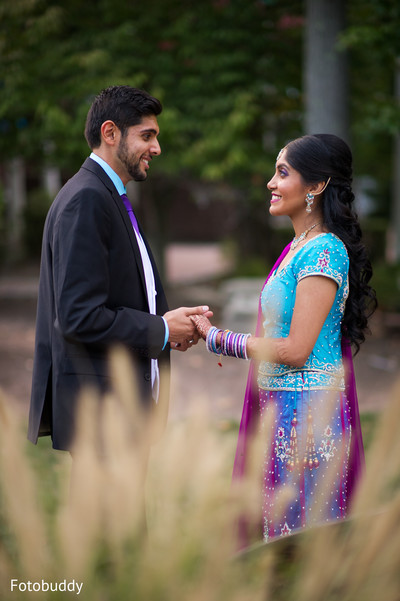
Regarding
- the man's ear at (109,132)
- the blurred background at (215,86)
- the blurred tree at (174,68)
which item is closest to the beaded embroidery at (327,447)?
the man's ear at (109,132)

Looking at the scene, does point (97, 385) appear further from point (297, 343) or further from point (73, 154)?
point (73, 154)

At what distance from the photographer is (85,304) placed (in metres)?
2.25

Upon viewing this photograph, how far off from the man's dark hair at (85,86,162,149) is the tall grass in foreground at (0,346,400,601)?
1.75 meters

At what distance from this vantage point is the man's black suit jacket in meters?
2.26

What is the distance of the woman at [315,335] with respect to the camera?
7.83ft

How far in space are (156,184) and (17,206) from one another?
34.5ft

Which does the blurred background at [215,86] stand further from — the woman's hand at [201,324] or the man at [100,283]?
the man at [100,283]

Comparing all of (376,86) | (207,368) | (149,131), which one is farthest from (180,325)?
(376,86)

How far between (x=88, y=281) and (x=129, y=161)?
570mm

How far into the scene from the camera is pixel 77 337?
7.49ft

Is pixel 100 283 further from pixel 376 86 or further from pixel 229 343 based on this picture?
pixel 376 86

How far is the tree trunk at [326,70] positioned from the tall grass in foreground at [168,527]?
8.03 metres

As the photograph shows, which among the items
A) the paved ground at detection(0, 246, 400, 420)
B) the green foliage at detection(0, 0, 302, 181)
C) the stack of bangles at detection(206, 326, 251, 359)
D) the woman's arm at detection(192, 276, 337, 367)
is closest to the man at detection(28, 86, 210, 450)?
the stack of bangles at detection(206, 326, 251, 359)

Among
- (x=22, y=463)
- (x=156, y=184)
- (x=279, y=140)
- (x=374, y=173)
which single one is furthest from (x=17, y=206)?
(x=22, y=463)
